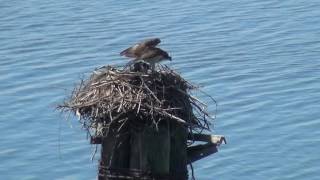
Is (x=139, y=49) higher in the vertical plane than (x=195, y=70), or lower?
lower

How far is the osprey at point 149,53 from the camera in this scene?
10.3 meters

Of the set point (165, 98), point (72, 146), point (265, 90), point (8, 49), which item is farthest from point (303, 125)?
point (165, 98)

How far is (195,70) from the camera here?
20250mm

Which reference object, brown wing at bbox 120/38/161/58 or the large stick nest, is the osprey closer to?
brown wing at bbox 120/38/161/58

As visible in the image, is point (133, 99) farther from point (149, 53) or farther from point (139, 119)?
point (149, 53)

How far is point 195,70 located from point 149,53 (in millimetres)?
9810

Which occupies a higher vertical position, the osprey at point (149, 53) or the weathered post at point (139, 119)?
the osprey at point (149, 53)

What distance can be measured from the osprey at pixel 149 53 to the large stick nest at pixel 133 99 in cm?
33

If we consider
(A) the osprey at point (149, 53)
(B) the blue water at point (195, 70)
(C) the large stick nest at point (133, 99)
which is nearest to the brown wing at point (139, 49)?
(A) the osprey at point (149, 53)

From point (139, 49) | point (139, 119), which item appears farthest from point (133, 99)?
point (139, 49)

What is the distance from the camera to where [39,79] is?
66.2 ft

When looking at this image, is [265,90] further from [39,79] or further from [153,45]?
[153,45]

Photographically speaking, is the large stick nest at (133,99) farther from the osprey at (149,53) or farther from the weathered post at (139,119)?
the osprey at (149,53)

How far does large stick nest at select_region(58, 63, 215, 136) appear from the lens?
9.48 m
